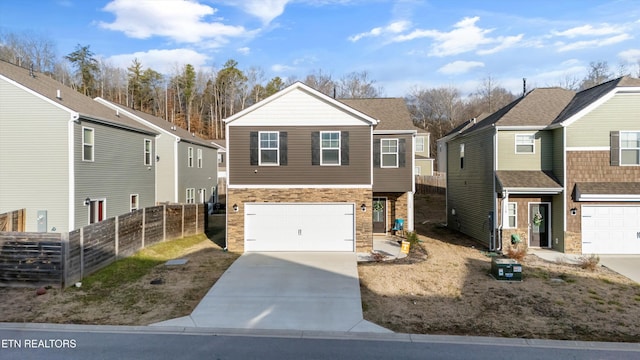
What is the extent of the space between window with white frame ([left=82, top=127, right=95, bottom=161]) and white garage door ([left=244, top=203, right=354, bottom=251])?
24.0 feet

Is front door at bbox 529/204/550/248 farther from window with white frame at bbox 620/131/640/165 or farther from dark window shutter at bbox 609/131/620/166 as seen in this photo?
window with white frame at bbox 620/131/640/165

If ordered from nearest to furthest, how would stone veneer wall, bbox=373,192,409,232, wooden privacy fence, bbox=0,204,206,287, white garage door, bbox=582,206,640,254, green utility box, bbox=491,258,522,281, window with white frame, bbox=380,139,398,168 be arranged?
wooden privacy fence, bbox=0,204,206,287
green utility box, bbox=491,258,522,281
white garage door, bbox=582,206,640,254
window with white frame, bbox=380,139,398,168
stone veneer wall, bbox=373,192,409,232

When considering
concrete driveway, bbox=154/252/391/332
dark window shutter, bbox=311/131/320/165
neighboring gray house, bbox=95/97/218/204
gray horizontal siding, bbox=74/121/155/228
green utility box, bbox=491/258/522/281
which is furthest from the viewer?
neighboring gray house, bbox=95/97/218/204

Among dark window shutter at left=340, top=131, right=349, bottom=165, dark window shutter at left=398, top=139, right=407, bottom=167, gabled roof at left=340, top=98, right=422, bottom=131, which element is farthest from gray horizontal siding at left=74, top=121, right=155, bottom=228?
dark window shutter at left=398, top=139, right=407, bottom=167

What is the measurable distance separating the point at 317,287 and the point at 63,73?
51554 mm

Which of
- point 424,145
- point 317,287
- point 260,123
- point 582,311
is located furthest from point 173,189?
point 424,145

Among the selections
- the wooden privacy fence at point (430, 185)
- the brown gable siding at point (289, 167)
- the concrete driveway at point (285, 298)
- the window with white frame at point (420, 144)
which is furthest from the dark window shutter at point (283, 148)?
the window with white frame at point (420, 144)

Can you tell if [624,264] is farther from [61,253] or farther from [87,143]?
[87,143]

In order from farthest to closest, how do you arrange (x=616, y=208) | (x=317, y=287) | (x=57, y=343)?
1. (x=616, y=208)
2. (x=317, y=287)
3. (x=57, y=343)

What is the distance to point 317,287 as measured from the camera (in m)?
10.8

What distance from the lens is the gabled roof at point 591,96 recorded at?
601 inches

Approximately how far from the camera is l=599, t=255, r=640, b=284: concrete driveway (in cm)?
1266

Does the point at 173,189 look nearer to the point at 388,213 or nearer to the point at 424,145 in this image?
the point at 388,213

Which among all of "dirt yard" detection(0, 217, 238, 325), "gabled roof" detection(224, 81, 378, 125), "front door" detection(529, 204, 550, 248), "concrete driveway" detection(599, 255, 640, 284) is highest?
"gabled roof" detection(224, 81, 378, 125)
